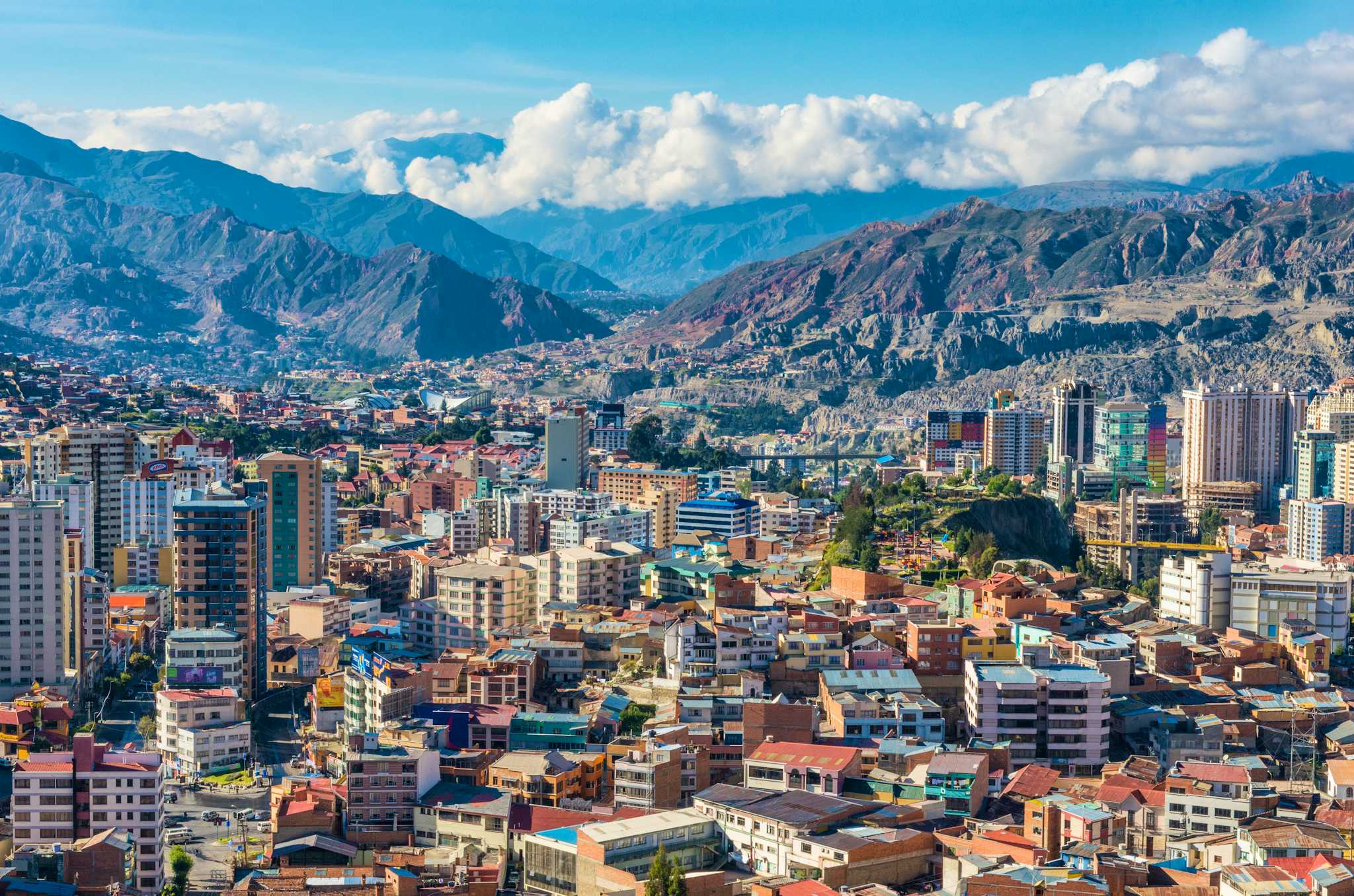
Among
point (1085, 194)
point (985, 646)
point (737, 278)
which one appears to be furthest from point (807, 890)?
point (1085, 194)

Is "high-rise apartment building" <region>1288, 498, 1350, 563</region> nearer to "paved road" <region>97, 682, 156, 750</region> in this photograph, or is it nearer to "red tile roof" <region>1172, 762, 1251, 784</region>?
"red tile roof" <region>1172, 762, 1251, 784</region>

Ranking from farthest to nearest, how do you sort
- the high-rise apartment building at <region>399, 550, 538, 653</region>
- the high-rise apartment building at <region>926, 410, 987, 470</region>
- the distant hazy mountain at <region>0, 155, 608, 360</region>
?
the distant hazy mountain at <region>0, 155, 608, 360</region>
the high-rise apartment building at <region>926, 410, 987, 470</region>
the high-rise apartment building at <region>399, 550, 538, 653</region>

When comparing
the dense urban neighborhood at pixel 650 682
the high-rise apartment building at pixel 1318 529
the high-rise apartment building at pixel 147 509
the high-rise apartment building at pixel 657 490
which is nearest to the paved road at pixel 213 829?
the dense urban neighborhood at pixel 650 682

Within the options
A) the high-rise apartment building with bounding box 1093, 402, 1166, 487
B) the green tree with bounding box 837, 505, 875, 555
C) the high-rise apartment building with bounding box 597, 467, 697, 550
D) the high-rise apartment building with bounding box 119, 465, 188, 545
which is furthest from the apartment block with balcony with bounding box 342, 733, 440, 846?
the high-rise apartment building with bounding box 1093, 402, 1166, 487

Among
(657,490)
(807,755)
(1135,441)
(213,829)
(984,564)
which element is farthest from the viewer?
(1135,441)

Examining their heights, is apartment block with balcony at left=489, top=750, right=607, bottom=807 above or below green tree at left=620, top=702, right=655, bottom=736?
below

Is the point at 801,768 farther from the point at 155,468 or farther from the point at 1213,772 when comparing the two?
the point at 155,468
